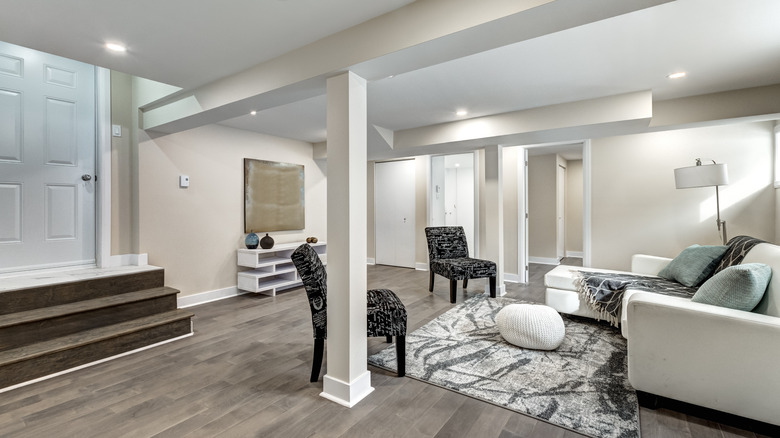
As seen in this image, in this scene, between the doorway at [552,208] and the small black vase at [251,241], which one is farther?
the doorway at [552,208]

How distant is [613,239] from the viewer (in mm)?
4750

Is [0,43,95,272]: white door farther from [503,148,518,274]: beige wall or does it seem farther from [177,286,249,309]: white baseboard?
[503,148,518,274]: beige wall

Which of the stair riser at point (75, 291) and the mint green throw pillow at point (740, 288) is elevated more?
the mint green throw pillow at point (740, 288)

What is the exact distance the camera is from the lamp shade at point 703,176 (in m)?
3.37

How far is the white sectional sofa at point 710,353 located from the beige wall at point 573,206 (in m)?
5.53

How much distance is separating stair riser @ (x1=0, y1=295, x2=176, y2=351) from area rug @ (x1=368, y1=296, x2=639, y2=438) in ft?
6.78

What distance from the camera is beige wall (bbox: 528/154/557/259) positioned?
6.70m

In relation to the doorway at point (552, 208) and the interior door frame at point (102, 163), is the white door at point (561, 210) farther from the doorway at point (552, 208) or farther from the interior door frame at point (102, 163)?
the interior door frame at point (102, 163)

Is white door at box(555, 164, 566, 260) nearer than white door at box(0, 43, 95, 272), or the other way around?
white door at box(0, 43, 95, 272)

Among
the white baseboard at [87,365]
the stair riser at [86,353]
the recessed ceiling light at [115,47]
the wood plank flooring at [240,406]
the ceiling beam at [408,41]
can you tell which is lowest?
the wood plank flooring at [240,406]

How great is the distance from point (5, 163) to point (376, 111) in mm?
3316

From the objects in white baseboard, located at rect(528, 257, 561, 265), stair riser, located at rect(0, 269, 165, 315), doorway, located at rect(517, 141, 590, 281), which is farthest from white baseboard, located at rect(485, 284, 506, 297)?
stair riser, located at rect(0, 269, 165, 315)

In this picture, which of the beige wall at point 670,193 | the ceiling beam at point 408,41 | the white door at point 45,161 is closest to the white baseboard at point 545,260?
the beige wall at point 670,193

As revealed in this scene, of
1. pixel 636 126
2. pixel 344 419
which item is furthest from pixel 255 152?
pixel 636 126
